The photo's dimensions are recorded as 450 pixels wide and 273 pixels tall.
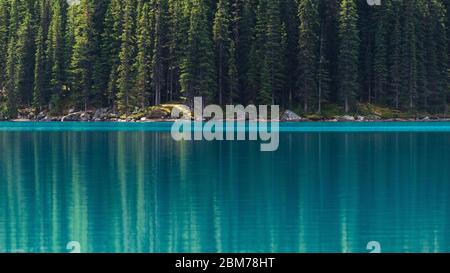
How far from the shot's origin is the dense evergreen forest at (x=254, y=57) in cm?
10362

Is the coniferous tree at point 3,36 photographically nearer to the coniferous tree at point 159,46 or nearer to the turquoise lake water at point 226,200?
the coniferous tree at point 159,46

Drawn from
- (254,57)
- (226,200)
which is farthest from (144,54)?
(226,200)

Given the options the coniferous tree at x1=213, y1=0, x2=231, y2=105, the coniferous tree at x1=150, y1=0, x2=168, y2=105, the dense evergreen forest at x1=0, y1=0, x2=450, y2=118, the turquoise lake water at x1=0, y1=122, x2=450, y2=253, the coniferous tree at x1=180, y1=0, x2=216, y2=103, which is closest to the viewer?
the turquoise lake water at x1=0, y1=122, x2=450, y2=253

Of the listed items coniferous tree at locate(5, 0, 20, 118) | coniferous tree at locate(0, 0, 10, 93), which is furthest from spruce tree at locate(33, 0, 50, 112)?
coniferous tree at locate(0, 0, 10, 93)

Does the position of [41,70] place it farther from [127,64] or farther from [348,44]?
[348,44]

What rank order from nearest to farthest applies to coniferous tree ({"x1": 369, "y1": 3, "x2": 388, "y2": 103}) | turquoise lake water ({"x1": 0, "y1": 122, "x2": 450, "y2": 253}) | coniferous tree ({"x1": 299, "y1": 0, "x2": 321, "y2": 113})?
1. turquoise lake water ({"x1": 0, "y1": 122, "x2": 450, "y2": 253})
2. coniferous tree ({"x1": 299, "y1": 0, "x2": 321, "y2": 113})
3. coniferous tree ({"x1": 369, "y1": 3, "x2": 388, "y2": 103})
